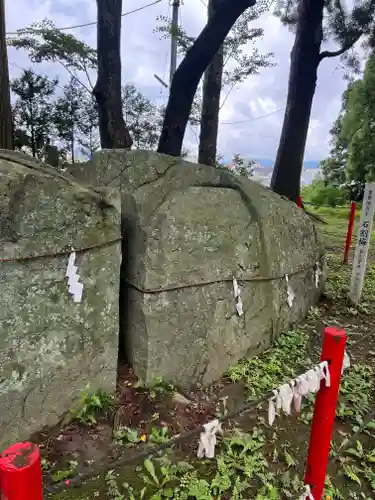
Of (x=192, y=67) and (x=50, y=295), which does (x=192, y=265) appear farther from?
(x=192, y=67)

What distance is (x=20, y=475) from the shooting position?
2.60 ft

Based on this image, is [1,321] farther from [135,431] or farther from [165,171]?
[165,171]

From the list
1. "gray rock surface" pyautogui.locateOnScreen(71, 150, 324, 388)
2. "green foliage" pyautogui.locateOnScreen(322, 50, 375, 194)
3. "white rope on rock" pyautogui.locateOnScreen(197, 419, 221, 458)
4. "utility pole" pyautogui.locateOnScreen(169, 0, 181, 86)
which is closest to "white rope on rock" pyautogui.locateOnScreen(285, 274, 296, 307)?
"gray rock surface" pyautogui.locateOnScreen(71, 150, 324, 388)

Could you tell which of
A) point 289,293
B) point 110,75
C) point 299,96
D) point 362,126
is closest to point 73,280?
point 289,293

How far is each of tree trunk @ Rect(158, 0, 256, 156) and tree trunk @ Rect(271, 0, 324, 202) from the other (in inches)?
81.4

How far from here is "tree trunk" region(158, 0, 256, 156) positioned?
18.1 ft

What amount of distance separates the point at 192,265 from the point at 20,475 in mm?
1979

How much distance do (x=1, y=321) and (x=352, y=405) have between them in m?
2.35

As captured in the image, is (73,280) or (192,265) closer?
(73,280)

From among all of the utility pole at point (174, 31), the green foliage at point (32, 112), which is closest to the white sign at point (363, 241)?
the utility pole at point (174, 31)

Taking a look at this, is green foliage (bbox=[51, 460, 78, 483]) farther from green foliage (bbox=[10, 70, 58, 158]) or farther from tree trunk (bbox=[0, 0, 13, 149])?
green foliage (bbox=[10, 70, 58, 158])

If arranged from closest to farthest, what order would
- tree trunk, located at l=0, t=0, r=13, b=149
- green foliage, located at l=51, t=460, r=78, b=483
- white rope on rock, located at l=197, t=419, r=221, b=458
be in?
white rope on rock, located at l=197, t=419, r=221, b=458 → green foliage, located at l=51, t=460, r=78, b=483 → tree trunk, located at l=0, t=0, r=13, b=149

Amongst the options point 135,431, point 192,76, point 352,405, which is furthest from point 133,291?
point 192,76

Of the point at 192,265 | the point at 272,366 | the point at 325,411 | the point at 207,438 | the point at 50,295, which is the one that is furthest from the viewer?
the point at 272,366
